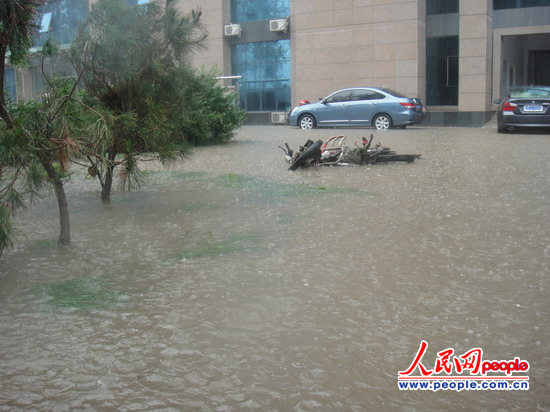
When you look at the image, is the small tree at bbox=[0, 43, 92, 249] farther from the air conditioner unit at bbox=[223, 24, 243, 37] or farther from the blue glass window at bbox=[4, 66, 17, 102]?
the air conditioner unit at bbox=[223, 24, 243, 37]

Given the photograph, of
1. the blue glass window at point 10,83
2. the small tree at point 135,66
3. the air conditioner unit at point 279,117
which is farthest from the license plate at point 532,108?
the blue glass window at point 10,83

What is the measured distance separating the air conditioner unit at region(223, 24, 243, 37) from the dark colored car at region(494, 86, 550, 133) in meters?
14.5

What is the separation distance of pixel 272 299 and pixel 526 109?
15973 millimetres

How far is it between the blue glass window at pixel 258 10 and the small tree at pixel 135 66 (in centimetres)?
2294

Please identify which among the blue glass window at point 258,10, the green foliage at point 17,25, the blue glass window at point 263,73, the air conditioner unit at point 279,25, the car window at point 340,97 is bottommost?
the green foliage at point 17,25

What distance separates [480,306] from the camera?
4.18 meters

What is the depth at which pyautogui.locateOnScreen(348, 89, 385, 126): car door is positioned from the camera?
22.4 meters

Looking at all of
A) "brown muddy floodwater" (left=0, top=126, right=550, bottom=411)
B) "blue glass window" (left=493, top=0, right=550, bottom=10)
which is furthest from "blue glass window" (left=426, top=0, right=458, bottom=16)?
"brown muddy floodwater" (left=0, top=126, right=550, bottom=411)

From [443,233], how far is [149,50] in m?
3.77

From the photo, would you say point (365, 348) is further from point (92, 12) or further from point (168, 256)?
point (92, 12)

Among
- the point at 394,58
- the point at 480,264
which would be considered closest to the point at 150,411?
the point at 480,264

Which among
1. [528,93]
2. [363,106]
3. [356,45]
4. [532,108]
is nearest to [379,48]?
[356,45]

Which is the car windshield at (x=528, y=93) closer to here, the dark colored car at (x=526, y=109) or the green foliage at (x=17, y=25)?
→ the dark colored car at (x=526, y=109)

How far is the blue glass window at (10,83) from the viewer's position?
587 cm
